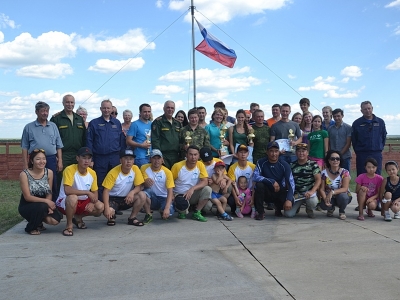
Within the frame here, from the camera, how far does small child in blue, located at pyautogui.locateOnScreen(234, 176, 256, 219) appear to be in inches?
262

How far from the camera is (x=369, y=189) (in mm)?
6602

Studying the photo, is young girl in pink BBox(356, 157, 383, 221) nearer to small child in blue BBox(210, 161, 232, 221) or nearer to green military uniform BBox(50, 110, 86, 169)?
small child in blue BBox(210, 161, 232, 221)

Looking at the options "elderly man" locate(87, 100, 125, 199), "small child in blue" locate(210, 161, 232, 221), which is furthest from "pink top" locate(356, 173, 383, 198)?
"elderly man" locate(87, 100, 125, 199)

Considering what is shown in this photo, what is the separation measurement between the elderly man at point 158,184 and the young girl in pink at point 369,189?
308 cm

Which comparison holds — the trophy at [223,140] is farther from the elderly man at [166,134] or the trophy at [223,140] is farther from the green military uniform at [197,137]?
the elderly man at [166,134]

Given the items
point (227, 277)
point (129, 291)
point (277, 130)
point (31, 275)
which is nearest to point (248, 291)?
point (227, 277)

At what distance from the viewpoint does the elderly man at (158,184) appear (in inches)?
240

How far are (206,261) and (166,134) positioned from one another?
3.08m

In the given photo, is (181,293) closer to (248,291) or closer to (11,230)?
(248,291)

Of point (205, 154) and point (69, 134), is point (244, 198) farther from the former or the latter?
point (69, 134)

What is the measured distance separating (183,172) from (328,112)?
3.63 metres

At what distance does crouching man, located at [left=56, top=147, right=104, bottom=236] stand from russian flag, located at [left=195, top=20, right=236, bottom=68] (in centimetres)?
651

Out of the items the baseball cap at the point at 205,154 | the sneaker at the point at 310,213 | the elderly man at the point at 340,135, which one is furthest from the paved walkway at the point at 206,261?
the elderly man at the point at 340,135

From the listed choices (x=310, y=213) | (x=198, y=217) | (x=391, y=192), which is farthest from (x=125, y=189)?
(x=391, y=192)
